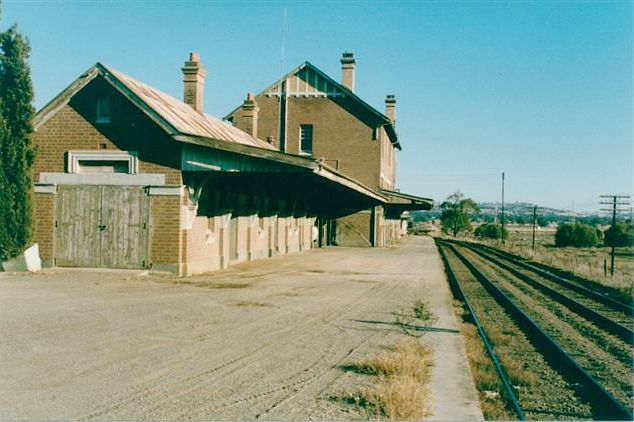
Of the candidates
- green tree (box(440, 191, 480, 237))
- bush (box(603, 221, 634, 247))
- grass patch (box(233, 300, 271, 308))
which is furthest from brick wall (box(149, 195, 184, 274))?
green tree (box(440, 191, 480, 237))

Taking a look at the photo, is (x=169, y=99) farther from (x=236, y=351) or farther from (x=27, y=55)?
(x=236, y=351)

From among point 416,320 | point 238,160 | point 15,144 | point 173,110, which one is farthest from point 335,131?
point 416,320

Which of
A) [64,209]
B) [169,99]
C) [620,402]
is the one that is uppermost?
[169,99]

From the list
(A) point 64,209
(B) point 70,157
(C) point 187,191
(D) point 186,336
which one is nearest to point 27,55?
(B) point 70,157

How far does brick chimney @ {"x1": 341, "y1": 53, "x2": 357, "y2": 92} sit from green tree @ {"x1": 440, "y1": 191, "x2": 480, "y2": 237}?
2401 inches

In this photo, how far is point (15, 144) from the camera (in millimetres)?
15516

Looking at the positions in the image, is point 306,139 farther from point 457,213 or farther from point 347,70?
point 457,213

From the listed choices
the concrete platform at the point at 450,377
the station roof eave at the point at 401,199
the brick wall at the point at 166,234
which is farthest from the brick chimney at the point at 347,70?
the concrete platform at the point at 450,377

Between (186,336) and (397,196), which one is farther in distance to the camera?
(397,196)

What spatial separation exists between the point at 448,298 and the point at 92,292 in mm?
8241

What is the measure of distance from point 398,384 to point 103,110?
1309 centimetres

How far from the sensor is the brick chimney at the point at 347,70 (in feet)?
128

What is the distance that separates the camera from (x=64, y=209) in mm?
16219

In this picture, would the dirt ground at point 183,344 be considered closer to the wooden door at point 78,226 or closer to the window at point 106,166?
the wooden door at point 78,226
